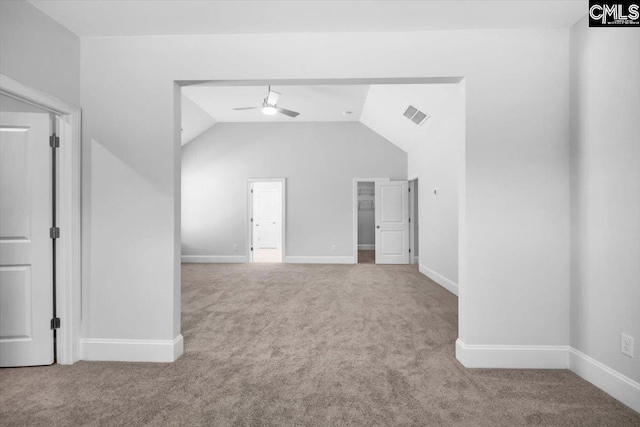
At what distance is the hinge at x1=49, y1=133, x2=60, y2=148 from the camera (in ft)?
8.39

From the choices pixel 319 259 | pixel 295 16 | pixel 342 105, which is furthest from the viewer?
pixel 319 259

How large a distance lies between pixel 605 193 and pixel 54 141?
155 inches

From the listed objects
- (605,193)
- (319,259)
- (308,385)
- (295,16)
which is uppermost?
(295,16)

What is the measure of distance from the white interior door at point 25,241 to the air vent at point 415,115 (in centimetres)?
461

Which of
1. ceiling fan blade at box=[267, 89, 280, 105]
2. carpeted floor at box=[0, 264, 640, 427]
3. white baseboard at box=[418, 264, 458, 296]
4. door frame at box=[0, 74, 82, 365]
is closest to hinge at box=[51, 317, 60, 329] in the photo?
door frame at box=[0, 74, 82, 365]

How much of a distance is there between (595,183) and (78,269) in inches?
151

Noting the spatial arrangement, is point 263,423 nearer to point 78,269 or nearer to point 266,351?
point 266,351

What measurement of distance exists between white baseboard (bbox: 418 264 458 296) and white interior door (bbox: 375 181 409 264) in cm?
87

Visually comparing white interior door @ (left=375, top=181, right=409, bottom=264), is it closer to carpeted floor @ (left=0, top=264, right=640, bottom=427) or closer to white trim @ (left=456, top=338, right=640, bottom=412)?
carpeted floor @ (left=0, top=264, right=640, bottom=427)

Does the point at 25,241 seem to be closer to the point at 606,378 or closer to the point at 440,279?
the point at 606,378

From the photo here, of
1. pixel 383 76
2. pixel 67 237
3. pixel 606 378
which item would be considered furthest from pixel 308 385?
pixel 383 76

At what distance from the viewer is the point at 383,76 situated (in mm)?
2629

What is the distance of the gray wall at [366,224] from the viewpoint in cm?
1031

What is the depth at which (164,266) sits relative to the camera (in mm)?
2662
